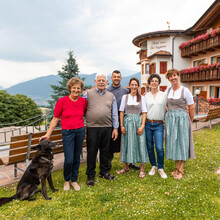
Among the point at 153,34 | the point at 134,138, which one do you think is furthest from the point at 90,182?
the point at 153,34

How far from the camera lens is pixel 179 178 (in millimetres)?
4496

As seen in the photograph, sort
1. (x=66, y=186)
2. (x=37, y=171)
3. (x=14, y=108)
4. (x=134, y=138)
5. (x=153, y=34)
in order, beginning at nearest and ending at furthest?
(x=37, y=171) < (x=66, y=186) < (x=134, y=138) < (x=153, y=34) < (x=14, y=108)

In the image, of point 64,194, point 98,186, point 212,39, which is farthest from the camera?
point 212,39

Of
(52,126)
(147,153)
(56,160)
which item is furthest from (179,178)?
(56,160)

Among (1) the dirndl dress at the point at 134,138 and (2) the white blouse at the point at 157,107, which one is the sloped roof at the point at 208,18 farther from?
(1) the dirndl dress at the point at 134,138

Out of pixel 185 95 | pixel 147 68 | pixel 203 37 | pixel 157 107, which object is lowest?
pixel 157 107

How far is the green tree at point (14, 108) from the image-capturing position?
31734 mm

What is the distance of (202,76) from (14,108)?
2996cm

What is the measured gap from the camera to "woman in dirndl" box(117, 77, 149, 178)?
176 inches

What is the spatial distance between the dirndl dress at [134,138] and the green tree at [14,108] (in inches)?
1116

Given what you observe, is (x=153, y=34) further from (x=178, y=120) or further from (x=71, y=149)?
(x=71, y=149)

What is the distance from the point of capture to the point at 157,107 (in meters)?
4.43

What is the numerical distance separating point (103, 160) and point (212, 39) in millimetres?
21295

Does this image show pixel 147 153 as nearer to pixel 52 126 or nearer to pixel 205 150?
pixel 52 126
